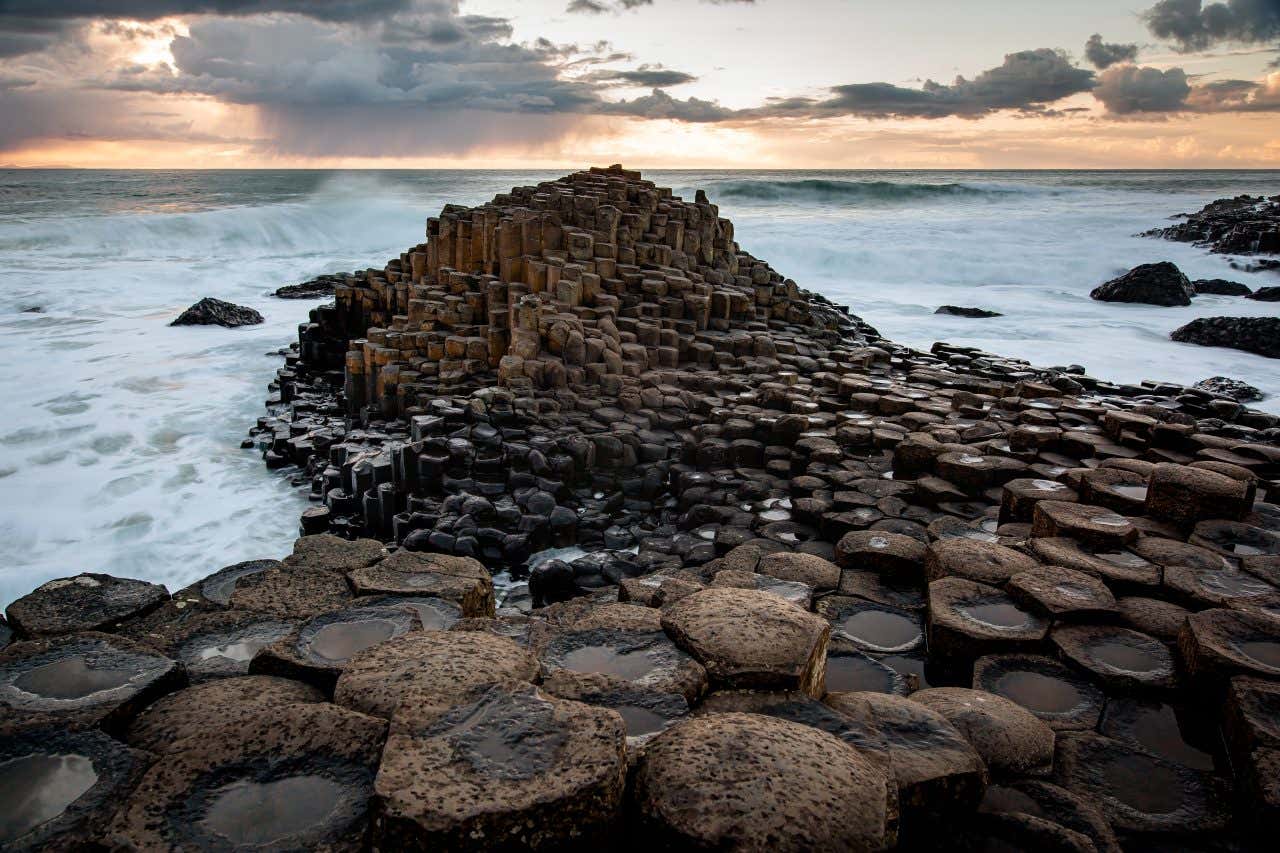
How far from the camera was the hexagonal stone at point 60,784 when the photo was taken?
1.93 meters

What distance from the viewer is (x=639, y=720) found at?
2.53 m

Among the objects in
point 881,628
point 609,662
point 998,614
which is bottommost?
point 881,628

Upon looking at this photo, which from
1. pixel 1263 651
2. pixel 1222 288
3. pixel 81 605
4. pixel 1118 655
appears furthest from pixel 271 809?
pixel 1222 288

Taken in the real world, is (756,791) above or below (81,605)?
above

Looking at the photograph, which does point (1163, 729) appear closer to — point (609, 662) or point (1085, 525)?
point (1085, 525)

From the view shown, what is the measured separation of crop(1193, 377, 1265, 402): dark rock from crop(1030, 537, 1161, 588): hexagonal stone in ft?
26.4

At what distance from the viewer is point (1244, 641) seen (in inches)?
129

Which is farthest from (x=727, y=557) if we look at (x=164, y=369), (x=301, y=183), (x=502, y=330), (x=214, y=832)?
(x=301, y=183)

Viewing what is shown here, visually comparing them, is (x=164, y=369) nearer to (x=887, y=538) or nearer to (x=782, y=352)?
(x=782, y=352)

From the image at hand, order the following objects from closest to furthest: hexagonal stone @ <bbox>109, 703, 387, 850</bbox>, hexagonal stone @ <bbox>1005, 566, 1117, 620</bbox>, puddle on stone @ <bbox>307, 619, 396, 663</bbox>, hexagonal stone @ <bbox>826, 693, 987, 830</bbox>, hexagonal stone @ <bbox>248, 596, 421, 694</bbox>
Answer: hexagonal stone @ <bbox>109, 703, 387, 850</bbox>, hexagonal stone @ <bbox>826, 693, 987, 830</bbox>, hexagonal stone @ <bbox>248, 596, 421, 694</bbox>, puddle on stone @ <bbox>307, 619, 396, 663</bbox>, hexagonal stone @ <bbox>1005, 566, 1117, 620</bbox>

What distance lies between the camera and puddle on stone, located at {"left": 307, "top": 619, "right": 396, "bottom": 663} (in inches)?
119

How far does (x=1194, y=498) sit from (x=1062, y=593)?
1.69 m

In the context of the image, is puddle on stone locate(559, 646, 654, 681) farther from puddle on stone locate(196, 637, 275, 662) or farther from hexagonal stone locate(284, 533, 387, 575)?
hexagonal stone locate(284, 533, 387, 575)

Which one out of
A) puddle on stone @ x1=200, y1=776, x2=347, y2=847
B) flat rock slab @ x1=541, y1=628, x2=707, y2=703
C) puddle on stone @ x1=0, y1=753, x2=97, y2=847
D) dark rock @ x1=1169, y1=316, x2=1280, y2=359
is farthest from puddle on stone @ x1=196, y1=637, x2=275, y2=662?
dark rock @ x1=1169, y1=316, x2=1280, y2=359
